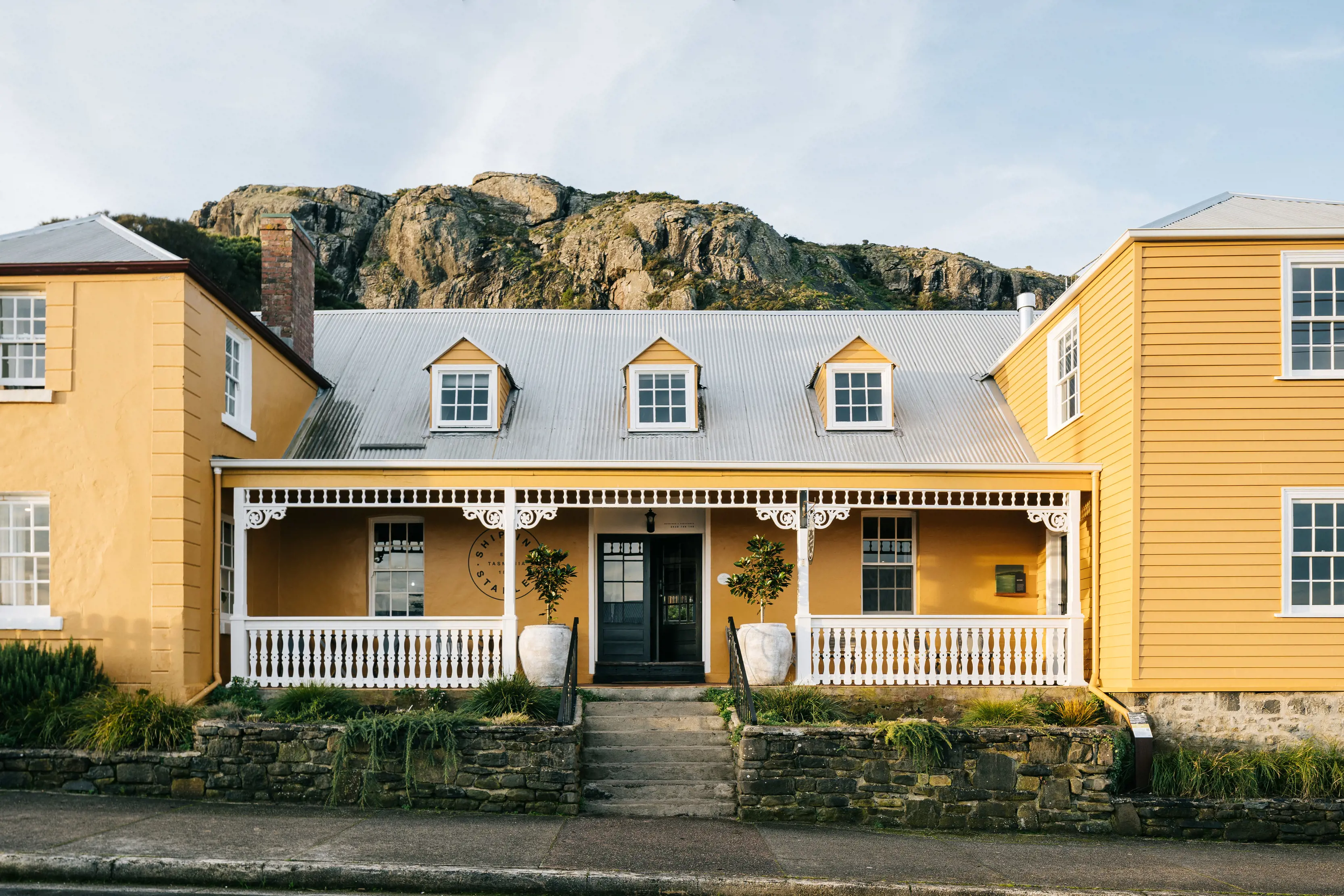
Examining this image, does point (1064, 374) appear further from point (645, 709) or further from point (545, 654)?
point (545, 654)

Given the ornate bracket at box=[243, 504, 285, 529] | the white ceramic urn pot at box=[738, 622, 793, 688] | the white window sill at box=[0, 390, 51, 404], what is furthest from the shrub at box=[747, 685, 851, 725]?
the white window sill at box=[0, 390, 51, 404]

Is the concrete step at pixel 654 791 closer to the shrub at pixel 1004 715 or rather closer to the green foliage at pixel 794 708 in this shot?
the green foliage at pixel 794 708

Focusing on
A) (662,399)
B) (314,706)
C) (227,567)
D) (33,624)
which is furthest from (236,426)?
(662,399)

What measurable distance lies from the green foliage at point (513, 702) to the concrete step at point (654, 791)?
97cm

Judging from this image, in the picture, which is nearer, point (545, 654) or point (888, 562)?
point (545, 654)

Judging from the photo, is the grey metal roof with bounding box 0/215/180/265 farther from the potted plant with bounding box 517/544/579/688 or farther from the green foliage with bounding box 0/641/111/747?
the potted plant with bounding box 517/544/579/688

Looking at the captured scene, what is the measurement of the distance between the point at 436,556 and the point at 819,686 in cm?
573

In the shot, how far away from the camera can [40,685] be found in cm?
1169

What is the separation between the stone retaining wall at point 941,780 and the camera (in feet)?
36.7

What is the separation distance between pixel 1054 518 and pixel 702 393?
5.58 metres

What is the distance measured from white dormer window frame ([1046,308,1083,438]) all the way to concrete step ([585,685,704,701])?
586 cm

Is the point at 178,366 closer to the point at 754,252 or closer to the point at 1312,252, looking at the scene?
the point at 1312,252

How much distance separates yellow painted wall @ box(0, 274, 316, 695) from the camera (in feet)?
40.2

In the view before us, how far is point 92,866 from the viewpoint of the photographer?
841 cm
